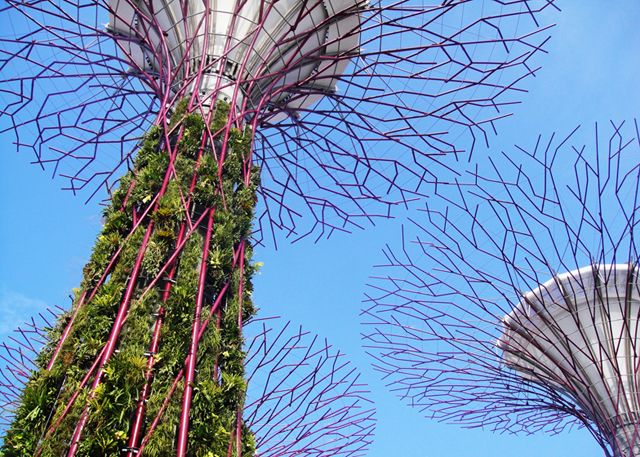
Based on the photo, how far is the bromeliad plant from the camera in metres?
5.84

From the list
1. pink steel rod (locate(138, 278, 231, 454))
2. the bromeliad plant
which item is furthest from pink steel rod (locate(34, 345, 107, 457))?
pink steel rod (locate(138, 278, 231, 454))

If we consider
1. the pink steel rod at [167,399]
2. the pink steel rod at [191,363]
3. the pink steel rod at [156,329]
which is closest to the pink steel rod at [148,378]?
the pink steel rod at [156,329]

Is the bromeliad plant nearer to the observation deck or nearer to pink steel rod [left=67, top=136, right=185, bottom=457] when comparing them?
pink steel rod [left=67, top=136, right=185, bottom=457]

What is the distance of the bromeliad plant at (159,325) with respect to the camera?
19.2 ft

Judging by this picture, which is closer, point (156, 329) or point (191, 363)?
point (191, 363)

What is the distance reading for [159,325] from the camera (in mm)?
6797

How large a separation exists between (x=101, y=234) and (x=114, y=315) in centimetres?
147

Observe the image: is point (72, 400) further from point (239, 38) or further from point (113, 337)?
point (239, 38)

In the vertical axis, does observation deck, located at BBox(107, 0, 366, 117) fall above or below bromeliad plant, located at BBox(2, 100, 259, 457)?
above

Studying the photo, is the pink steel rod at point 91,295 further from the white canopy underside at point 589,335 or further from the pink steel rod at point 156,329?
the white canopy underside at point 589,335

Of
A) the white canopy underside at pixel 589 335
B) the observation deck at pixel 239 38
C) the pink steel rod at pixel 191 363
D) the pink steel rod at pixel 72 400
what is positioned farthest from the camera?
the white canopy underside at pixel 589 335

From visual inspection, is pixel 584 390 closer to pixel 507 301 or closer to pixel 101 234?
pixel 507 301

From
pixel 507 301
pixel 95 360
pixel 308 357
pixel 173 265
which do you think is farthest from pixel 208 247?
pixel 507 301

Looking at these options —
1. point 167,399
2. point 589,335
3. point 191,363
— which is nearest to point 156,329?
point 191,363
